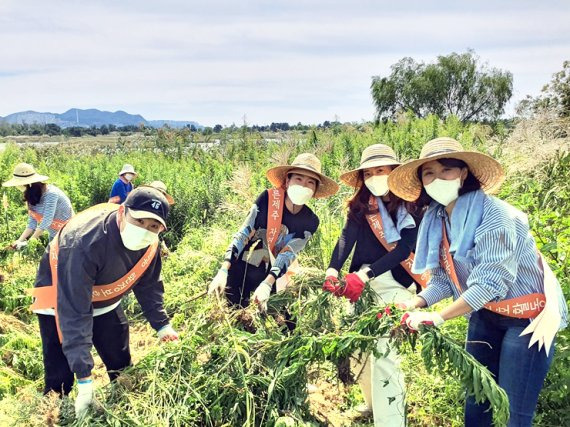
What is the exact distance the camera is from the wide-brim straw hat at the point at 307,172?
315cm

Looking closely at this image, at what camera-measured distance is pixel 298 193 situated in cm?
312

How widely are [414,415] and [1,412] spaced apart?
2.52 m

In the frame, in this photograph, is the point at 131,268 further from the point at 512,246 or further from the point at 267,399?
the point at 512,246

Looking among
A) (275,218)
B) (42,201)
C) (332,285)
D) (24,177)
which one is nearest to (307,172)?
(275,218)

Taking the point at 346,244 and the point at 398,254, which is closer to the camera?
the point at 398,254

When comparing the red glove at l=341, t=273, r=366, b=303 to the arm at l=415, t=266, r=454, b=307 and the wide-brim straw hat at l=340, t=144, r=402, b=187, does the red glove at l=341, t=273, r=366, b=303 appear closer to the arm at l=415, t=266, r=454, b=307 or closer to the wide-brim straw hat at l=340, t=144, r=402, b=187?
the arm at l=415, t=266, r=454, b=307

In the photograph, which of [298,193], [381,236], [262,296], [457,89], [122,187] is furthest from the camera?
[457,89]

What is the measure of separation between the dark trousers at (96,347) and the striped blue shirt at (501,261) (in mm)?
1879

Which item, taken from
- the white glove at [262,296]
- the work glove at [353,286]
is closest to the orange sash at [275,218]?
the white glove at [262,296]

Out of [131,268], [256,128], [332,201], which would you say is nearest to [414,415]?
[131,268]

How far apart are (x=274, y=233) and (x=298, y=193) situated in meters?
0.32

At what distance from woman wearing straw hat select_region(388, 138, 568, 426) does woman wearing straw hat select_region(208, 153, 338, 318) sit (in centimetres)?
103

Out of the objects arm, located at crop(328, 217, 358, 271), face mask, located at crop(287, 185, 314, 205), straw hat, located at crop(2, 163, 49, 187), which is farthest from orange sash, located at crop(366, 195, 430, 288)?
straw hat, located at crop(2, 163, 49, 187)

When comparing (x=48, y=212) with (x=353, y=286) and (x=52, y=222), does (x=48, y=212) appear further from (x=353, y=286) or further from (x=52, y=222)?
(x=353, y=286)
